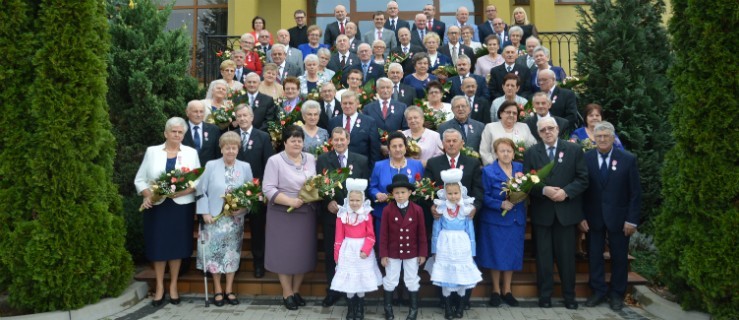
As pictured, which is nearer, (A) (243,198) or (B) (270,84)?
(A) (243,198)

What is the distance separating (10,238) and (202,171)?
2.03 m

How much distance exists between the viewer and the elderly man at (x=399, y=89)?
28.3 feet

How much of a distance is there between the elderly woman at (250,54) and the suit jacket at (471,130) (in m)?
4.51

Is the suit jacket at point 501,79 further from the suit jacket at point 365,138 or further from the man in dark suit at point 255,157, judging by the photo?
the man in dark suit at point 255,157

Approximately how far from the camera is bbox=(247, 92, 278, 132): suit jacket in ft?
27.0

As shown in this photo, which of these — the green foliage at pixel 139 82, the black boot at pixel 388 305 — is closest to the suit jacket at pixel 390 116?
the black boot at pixel 388 305

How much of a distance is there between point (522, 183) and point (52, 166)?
16.3ft

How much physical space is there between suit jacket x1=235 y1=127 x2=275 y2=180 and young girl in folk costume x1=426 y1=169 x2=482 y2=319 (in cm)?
235

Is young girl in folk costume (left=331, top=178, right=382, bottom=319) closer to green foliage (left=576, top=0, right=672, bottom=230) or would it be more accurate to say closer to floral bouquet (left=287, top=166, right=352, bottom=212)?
floral bouquet (left=287, top=166, right=352, bottom=212)

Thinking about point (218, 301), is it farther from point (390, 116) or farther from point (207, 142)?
point (390, 116)

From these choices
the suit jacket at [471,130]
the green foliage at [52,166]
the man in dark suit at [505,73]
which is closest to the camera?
the green foliage at [52,166]

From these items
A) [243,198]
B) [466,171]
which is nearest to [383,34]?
[466,171]

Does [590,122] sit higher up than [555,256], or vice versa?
[590,122]

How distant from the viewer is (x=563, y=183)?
645 centimetres
